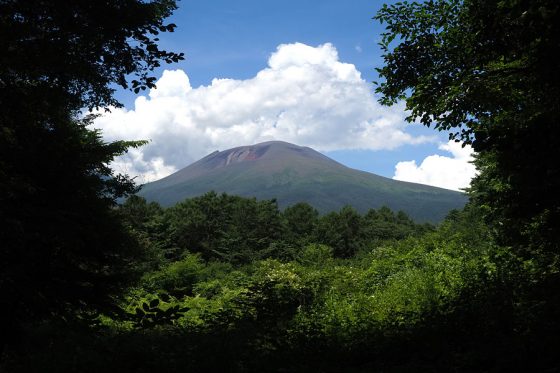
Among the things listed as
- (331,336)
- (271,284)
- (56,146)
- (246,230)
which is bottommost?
(246,230)

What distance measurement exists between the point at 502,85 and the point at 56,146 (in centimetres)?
927

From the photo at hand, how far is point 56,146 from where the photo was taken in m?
8.91

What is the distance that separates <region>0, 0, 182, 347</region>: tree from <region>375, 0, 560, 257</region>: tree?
497 cm

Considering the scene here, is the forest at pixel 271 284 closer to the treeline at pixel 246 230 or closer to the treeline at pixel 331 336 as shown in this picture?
the treeline at pixel 331 336

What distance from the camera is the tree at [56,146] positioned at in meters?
5.08

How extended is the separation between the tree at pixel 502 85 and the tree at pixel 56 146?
4.97m

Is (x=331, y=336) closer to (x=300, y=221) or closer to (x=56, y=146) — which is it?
(x=56, y=146)

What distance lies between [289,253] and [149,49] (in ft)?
197

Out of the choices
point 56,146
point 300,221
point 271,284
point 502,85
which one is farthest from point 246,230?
point 502,85

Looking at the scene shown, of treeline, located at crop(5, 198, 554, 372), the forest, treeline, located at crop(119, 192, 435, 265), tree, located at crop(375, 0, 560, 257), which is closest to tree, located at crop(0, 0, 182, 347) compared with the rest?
the forest

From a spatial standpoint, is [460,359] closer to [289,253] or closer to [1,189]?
[1,189]

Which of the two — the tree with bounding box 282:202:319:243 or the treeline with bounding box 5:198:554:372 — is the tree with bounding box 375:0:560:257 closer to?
the treeline with bounding box 5:198:554:372

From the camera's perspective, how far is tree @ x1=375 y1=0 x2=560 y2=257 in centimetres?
553

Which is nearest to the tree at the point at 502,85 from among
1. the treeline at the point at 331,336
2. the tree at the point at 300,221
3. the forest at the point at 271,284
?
the forest at the point at 271,284
